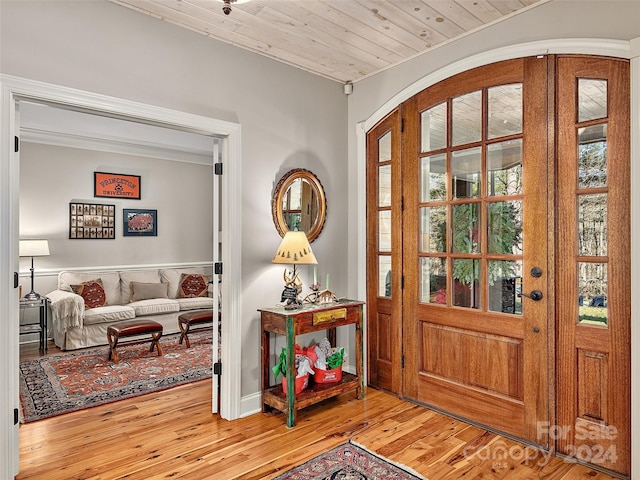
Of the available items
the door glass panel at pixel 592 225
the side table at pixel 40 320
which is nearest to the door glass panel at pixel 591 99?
the door glass panel at pixel 592 225

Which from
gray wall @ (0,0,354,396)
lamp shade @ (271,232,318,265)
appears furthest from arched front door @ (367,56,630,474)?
lamp shade @ (271,232,318,265)

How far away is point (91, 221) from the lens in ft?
19.3

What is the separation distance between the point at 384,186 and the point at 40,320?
14.3ft

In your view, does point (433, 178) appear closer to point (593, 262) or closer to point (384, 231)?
point (384, 231)

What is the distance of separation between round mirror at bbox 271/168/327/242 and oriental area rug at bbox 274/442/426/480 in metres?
1.61

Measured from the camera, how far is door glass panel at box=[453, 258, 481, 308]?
114 inches

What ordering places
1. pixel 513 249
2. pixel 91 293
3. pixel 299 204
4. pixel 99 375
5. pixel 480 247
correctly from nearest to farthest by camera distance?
pixel 513 249 → pixel 480 247 → pixel 299 204 → pixel 99 375 → pixel 91 293

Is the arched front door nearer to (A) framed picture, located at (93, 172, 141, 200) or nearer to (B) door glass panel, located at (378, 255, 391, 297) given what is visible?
(B) door glass panel, located at (378, 255, 391, 297)

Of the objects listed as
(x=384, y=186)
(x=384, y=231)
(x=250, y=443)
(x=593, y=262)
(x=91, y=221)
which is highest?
(x=384, y=186)

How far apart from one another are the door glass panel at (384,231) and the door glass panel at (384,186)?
0.08 meters

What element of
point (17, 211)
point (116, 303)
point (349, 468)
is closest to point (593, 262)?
point (349, 468)

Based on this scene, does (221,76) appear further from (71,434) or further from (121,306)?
(121,306)

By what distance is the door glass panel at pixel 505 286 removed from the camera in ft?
8.86

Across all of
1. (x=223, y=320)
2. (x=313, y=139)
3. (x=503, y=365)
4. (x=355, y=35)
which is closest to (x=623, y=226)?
(x=503, y=365)
